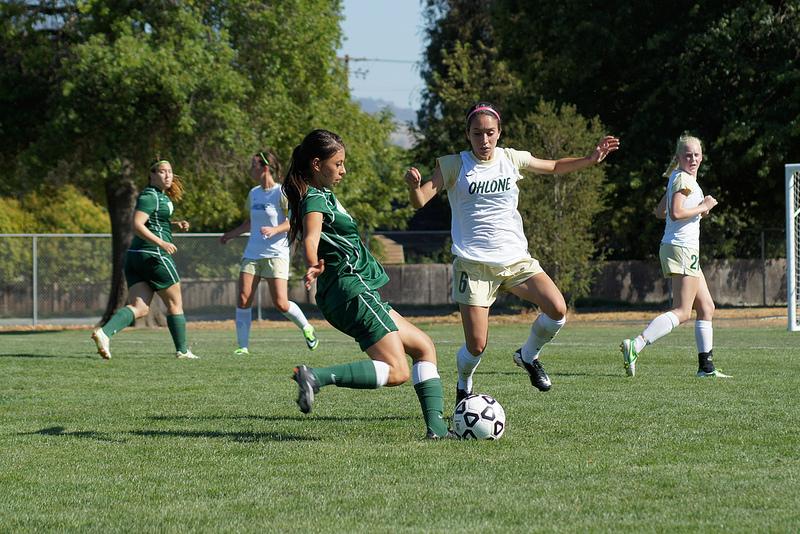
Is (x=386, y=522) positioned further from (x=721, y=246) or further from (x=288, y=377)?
(x=721, y=246)

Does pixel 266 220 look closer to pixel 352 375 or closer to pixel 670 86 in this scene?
pixel 352 375

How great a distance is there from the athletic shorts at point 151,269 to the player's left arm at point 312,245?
6.29m

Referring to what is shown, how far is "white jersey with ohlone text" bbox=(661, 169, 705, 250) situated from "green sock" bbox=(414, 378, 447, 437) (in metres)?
3.83

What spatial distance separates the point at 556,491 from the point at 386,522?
865 millimetres

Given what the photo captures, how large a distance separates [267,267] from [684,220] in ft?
17.4

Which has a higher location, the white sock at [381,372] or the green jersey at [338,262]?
the green jersey at [338,262]

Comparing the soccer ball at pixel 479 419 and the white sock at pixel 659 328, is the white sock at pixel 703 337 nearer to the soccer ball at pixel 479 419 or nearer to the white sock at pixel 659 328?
the white sock at pixel 659 328

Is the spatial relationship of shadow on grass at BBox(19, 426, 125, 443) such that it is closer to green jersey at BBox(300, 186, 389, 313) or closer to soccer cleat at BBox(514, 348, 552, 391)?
green jersey at BBox(300, 186, 389, 313)

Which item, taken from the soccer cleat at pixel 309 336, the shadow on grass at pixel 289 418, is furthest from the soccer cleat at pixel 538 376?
the soccer cleat at pixel 309 336

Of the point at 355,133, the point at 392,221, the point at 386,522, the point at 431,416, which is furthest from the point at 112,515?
the point at 392,221

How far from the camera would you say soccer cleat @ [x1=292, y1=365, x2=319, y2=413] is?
5949 millimetres

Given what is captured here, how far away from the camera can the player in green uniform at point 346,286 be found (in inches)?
247

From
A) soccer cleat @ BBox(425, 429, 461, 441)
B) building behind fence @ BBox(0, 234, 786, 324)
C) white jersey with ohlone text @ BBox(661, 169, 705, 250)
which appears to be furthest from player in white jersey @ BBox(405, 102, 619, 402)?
building behind fence @ BBox(0, 234, 786, 324)

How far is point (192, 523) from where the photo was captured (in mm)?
4449
